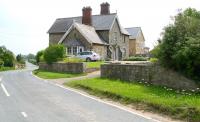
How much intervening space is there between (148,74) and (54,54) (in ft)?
80.7

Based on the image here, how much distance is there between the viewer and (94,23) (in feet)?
228

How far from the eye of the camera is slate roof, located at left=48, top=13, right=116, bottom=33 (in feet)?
223

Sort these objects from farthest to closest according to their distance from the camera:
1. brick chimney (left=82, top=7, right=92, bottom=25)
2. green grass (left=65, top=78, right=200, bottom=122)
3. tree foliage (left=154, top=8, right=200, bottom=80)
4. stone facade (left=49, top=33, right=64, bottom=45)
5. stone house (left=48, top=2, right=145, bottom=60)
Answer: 1. stone facade (left=49, top=33, right=64, bottom=45)
2. brick chimney (left=82, top=7, right=92, bottom=25)
3. stone house (left=48, top=2, right=145, bottom=60)
4. tree foliage (left=154, top=8, right=200, bottom=80)
5. green grass (left=65, top=78, right=200, bottom=122)

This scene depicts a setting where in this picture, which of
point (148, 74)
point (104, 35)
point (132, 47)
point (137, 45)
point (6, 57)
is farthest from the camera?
point (137, 45)

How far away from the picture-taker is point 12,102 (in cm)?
1875

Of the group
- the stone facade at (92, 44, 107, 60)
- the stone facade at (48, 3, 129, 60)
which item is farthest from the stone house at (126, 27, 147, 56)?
the stone facade at (92, 44, 107, 60)

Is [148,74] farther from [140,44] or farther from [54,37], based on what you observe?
[140,44]

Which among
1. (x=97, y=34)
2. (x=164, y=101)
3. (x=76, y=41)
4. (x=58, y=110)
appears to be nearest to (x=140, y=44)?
(x=97, y=34)

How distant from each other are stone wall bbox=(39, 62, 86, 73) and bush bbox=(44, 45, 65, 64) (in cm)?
71

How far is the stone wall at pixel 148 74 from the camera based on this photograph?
22.0 meters

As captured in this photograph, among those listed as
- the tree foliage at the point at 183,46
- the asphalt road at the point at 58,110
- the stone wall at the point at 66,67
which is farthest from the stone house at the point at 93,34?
the asphalt road at the point at 58,110

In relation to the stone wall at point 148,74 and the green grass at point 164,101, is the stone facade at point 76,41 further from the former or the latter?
the green grass at point 164,101

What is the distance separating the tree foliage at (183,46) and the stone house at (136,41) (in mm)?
62716

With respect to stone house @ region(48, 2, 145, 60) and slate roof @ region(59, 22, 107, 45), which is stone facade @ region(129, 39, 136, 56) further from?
slate roof @ region(59, 22, 107, 45)
